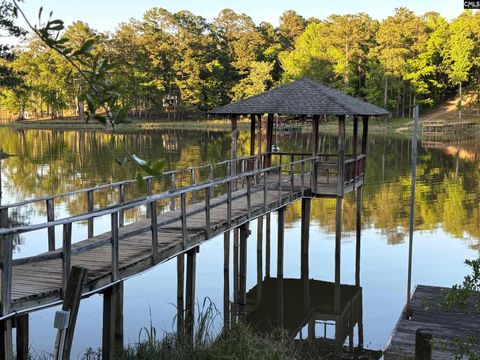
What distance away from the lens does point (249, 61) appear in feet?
246

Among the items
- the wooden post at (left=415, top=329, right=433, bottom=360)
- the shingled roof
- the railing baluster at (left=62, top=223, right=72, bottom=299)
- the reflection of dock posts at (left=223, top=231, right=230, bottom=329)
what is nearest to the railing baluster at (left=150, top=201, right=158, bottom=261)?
the railing baluster at (left=62, top=223, right=72, bottom=299)

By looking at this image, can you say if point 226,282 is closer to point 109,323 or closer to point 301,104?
point 301,104

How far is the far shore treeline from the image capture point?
214ft

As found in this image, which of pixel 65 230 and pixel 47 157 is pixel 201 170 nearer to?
pixel 47 157

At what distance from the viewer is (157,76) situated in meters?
75.8

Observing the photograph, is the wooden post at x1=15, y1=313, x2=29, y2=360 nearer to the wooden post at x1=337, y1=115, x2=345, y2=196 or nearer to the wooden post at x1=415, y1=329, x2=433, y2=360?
→ the wooden post at x1=415, y1=329, x2=433, y2=360

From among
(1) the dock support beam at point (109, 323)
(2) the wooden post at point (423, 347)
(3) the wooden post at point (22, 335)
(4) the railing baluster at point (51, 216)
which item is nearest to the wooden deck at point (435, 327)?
(2) the wooden post at point (423, 347)

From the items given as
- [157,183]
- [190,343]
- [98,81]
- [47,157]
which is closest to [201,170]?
[157,183]

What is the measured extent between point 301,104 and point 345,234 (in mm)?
5283

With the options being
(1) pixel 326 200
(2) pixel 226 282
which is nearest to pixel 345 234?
(1) pixel 326 200

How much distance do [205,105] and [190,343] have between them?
69.4 m

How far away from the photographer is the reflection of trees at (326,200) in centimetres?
2169

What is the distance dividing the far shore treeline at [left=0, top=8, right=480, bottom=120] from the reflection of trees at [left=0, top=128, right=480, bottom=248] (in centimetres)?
1556

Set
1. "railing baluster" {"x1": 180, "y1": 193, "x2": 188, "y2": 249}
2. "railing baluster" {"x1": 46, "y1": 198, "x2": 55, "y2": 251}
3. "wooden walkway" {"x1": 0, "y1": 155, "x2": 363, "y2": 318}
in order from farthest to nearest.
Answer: "railing baluster" {"x1": 180, "y1": 193, "x2": 188, "y2": 249}
"railing baluster" {"x1": 46, "y1": 198, "x2": 55, "y2": 251}
"wooden walkway" {"x1": 0, "y1": 155, "x2": 363, "y2": 318}
